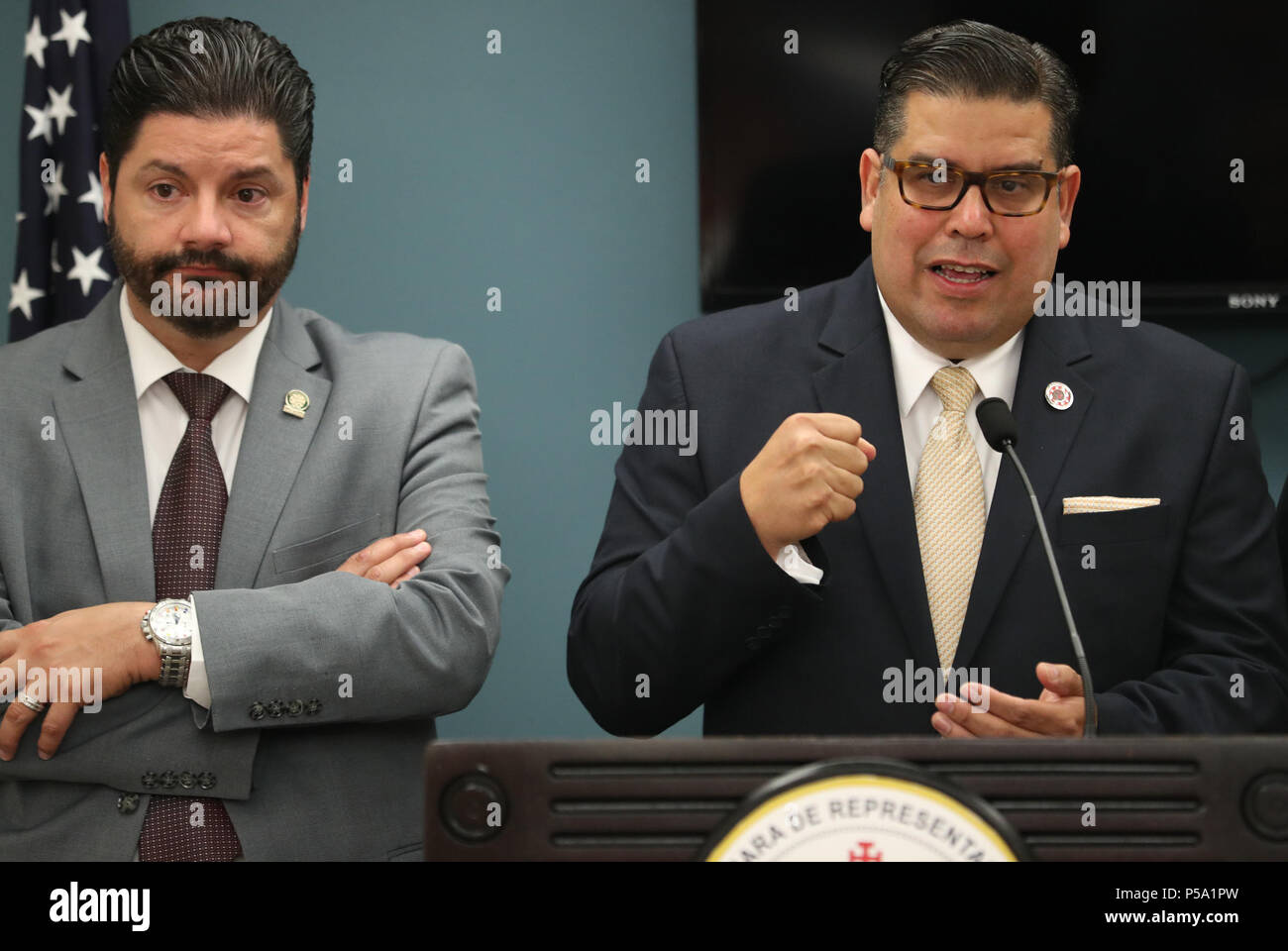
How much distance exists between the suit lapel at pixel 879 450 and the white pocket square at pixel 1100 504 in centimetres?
20

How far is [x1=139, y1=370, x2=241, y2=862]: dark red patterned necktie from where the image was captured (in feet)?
5.57

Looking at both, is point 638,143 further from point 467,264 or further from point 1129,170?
point 1129,170

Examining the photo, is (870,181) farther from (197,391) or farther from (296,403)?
(197,391)

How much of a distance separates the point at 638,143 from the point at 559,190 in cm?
19

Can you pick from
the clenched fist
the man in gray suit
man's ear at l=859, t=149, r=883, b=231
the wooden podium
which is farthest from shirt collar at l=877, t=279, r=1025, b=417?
the wooden podium

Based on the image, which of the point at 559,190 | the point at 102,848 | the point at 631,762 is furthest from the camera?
the point at 559,190

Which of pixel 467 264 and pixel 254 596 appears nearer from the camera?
pixel 254 596

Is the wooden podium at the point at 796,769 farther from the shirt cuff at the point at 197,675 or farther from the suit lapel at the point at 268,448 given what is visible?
the suit lapel at the point at 268,448

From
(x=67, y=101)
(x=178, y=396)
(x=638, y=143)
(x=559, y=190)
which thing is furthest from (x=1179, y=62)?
(x=67, y=101)

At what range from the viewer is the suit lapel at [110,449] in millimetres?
1795

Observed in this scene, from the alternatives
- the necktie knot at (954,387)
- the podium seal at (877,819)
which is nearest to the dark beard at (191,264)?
the necktie knot at (954,387)

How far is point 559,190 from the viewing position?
287 cm

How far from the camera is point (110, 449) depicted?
1855 millimetres

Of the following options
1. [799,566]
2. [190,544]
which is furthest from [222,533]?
[799,566]
